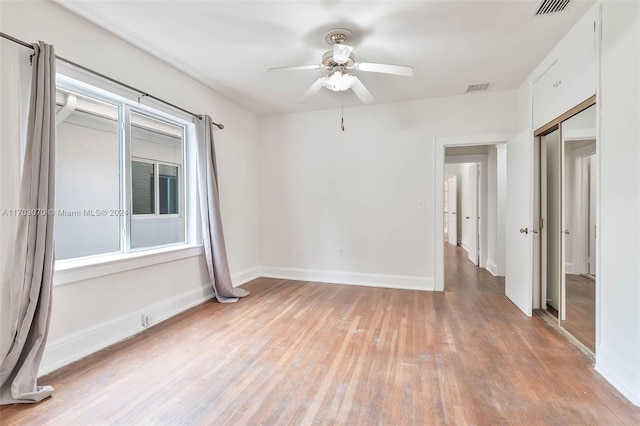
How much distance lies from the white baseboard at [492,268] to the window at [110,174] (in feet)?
15.9

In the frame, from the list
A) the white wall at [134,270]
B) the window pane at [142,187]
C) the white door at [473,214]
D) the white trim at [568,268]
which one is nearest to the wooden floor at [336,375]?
the white wall at [134,270]

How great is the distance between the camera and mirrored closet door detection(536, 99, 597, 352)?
2.16m

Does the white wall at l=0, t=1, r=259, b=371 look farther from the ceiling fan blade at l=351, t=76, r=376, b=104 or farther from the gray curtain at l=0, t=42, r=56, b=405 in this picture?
the ceiling fan blade at l=351, t=76, r=376, b=104

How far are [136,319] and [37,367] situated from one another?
803mm

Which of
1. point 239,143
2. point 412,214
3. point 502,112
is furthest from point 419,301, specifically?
point 239,143

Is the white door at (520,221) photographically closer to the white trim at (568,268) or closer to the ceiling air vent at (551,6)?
the white trim at (568,268)

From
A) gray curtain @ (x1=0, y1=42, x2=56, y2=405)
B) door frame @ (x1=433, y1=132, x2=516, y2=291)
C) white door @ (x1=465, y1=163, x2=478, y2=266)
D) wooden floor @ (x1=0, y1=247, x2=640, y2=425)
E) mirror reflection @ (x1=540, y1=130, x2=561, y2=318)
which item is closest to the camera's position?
wooden floor @ (x1=0, y1=247, x2=640, y2=425)

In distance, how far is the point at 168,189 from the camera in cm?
317

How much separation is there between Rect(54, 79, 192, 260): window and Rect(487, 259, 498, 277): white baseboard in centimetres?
483

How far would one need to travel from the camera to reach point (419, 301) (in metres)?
3.42

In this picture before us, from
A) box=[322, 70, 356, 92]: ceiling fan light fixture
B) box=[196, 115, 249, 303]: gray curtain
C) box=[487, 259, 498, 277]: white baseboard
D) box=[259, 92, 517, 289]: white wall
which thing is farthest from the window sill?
box=[487, 259, 498, 277]: white baseboard

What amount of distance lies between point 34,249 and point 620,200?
3705mm

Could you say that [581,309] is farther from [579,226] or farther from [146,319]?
[146,319]

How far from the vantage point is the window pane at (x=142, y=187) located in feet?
8.89
